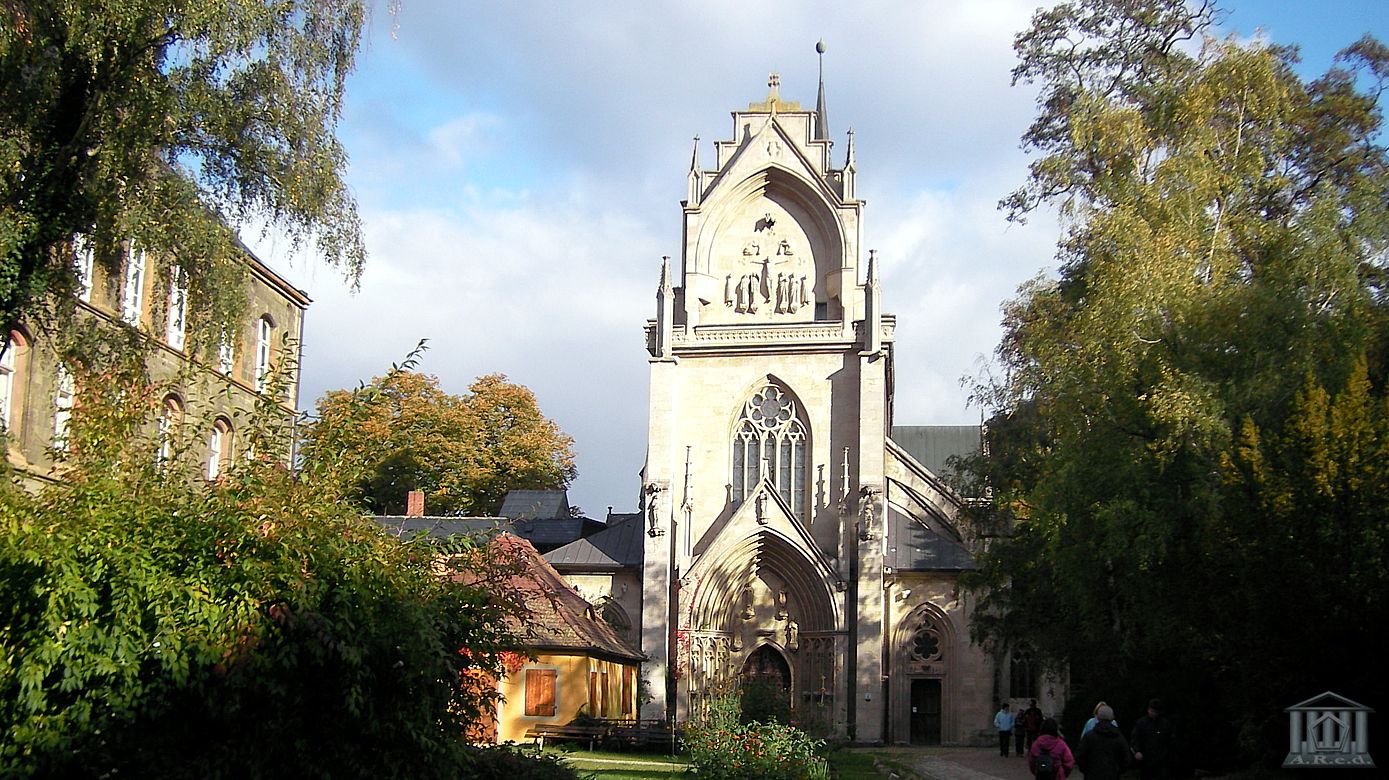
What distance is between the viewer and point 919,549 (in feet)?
133

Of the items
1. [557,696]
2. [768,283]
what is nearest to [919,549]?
[768,283]

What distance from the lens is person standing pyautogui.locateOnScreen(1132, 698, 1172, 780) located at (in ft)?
51.8

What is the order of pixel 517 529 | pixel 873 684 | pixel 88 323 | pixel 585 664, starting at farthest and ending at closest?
pixel 517 529
pixel 873 684
pixel 585 664
pixel 88 323

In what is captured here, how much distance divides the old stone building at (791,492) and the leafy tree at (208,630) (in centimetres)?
2708

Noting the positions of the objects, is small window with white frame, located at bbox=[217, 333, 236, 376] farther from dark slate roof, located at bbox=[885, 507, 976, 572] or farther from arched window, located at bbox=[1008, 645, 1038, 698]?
arched window, located at bbox=[1008, 645, 1038, 698]

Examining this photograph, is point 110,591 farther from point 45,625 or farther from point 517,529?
point 517,529

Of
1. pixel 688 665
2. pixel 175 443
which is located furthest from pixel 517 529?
pixel 175 443

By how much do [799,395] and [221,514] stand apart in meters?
30.6

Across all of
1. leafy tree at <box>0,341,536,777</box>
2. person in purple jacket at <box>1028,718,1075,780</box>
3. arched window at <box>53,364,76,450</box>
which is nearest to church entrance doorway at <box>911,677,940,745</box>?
arched window at <box>53,364,76,450</box>

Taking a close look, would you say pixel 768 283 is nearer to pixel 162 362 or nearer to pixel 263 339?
pixel 263 339

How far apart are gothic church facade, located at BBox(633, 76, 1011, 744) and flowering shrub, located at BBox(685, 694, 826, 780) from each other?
1972cm

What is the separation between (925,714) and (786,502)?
7.19 metres

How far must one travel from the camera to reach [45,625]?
9695 mm

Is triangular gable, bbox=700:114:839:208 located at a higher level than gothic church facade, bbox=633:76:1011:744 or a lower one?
higher
